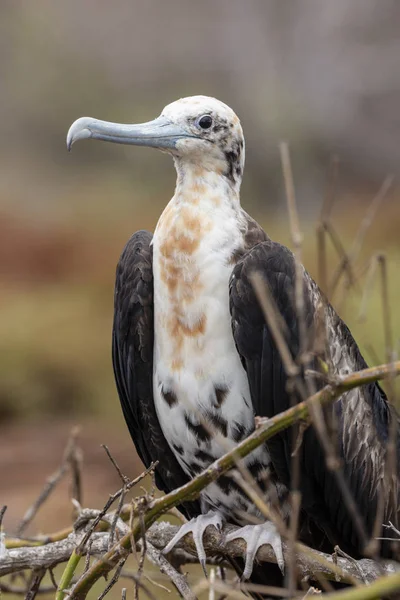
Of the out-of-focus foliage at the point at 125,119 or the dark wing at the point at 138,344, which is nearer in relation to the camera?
the dark wing at the point at 138,344

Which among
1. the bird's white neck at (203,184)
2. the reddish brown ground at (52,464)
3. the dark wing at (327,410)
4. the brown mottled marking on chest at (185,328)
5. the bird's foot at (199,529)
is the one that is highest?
the reddish brown ground at (52,464)

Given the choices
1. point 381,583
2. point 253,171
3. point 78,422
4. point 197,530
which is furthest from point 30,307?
point 381,583

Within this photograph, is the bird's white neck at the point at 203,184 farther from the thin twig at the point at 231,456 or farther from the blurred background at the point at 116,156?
the blurred background at the point at 116,156

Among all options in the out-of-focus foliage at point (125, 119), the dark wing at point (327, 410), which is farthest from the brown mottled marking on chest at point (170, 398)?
the out-of-focus foliage at point (125, 119)

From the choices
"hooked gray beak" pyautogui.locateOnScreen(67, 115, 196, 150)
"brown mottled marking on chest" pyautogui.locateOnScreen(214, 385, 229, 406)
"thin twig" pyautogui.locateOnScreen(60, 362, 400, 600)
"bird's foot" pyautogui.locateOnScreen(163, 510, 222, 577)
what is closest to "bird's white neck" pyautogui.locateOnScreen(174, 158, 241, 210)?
"hooked gray beak" pyautogui.locateOnScreen(67, 115, 196, 150)

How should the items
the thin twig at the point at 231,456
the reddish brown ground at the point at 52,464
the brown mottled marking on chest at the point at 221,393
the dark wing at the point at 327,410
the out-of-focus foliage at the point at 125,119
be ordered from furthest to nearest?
the out-of-focus foliage at the point at 125,119 → the reddish brown ground at the point at 52,464 → the brown mottled marking on chest at the point at 221,393 → the dark wing at the point at 327,410 → the thin twig at the point at 231,456

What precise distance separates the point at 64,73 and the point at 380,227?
6135mm

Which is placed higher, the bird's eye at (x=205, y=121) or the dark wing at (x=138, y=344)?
the bird's eye at (x=205, y=121)

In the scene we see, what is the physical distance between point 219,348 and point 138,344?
1.03ft

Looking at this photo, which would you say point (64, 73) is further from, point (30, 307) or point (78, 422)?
point (78, 422)

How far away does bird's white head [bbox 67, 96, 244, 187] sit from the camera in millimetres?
3379

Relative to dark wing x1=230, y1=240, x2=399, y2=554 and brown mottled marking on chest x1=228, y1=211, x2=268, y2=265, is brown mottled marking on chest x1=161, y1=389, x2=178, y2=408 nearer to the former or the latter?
dark wing x1=230, y1=240, x2=399, y2=554

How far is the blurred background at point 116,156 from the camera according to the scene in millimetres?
11672

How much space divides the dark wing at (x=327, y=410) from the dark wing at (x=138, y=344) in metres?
0.37
